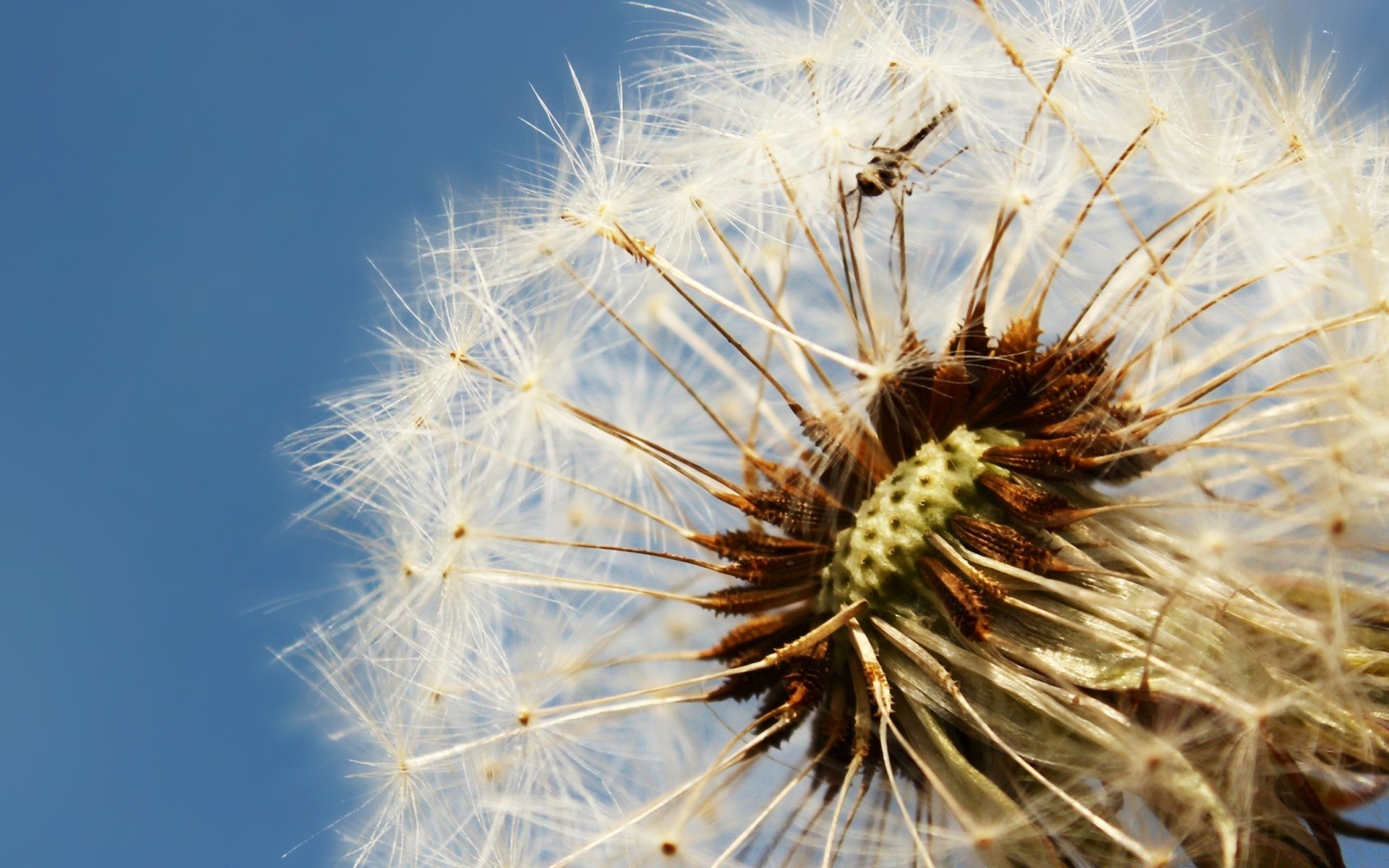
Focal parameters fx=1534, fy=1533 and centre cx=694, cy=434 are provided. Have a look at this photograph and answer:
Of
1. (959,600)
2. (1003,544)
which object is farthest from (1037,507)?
(959,600)

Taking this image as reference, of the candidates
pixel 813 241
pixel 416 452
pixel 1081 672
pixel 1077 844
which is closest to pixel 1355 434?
pixel 1081 672

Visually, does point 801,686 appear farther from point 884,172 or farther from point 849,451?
point 884,172

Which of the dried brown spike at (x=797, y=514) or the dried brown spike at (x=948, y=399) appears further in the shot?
the dried brown spike at (x=797, y=514)

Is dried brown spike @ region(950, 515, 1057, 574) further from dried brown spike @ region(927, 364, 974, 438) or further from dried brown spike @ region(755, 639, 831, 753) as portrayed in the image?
dried brown spike @ region(755, 639, 831, 753)

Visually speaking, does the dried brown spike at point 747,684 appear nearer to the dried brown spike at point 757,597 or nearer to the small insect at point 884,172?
the dried brown spike at point 757,597

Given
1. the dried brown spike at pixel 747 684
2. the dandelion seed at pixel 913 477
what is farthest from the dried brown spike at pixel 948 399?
the dried brown spike at pixel 747 684

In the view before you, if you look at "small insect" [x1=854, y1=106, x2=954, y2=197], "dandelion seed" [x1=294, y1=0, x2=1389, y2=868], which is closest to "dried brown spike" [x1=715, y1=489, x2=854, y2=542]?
"dandelion seed" [x1=294, y1=0, x2=1389, y2=868]

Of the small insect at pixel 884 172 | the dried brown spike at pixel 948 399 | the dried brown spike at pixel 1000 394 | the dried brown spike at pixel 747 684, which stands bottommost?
the dried brown spike at pixel 747 684
